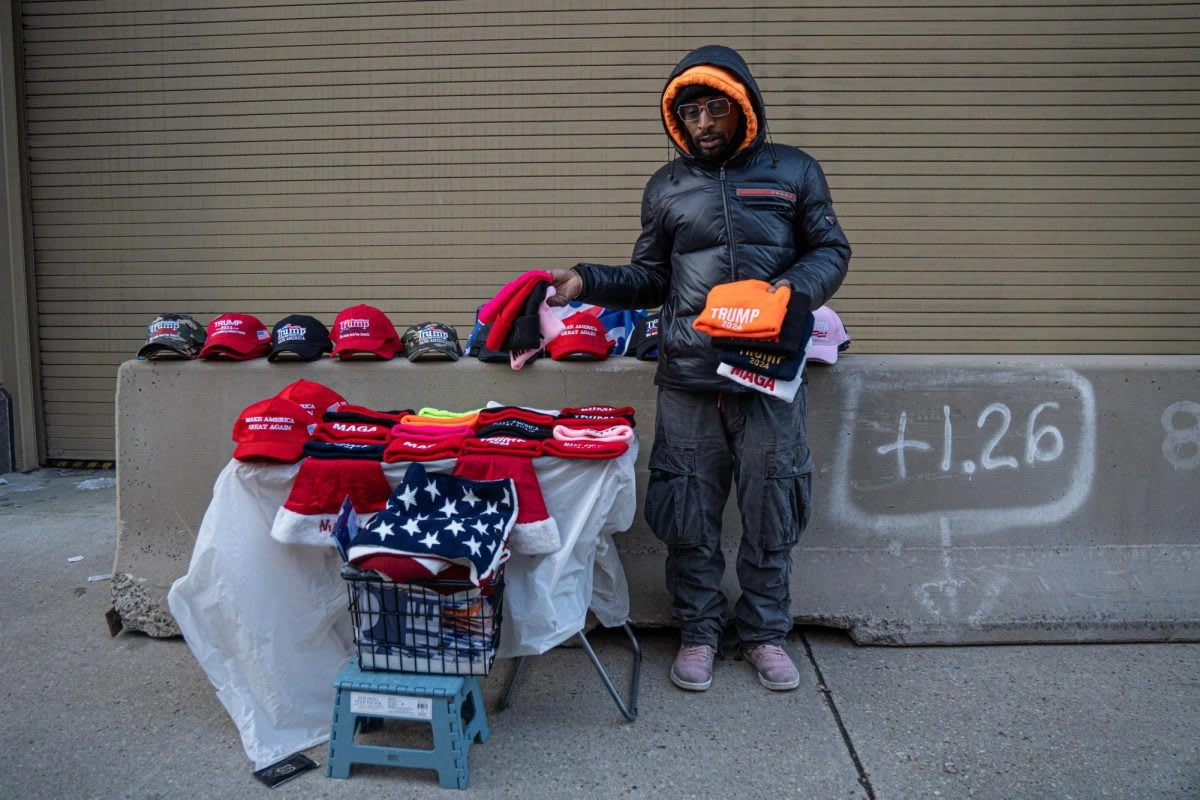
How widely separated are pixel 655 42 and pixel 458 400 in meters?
3.59

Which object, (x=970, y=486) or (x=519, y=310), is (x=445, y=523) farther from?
(x=970, y=486)

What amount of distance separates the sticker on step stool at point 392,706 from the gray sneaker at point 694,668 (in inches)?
41.9

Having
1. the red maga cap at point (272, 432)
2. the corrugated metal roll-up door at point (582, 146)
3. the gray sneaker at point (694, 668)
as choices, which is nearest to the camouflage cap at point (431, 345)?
the red maga cap at point (272, 432)

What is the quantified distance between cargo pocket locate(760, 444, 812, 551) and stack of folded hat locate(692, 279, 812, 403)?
0.29 m

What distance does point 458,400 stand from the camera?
3998 mm

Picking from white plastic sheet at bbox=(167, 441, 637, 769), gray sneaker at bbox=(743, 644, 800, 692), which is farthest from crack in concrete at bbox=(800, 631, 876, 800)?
white plastic sheet at bbox=(167, 441, 637, 769)

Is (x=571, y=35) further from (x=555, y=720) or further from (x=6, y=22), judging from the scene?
(x=555, y=720)

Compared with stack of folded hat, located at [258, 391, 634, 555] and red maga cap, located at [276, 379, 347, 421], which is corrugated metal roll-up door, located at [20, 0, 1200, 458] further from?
stack of folded hat, located at [258, 391, 634, 555]

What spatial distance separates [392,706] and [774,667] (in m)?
1.47

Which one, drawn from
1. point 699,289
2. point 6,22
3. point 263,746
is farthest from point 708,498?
point 6,22

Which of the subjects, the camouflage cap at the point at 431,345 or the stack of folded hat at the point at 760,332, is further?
the camouflage cap at the point at 431,345

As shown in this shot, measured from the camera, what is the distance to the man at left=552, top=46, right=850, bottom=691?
3213mm

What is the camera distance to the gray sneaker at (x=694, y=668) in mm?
3363

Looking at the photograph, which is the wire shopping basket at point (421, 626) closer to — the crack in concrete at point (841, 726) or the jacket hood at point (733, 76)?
the crack in concrete at point (841, 726)
